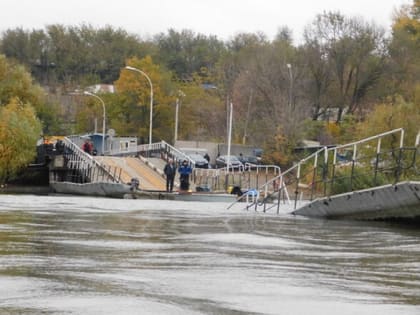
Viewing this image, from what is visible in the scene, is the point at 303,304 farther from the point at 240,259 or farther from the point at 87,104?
the point at 87,104

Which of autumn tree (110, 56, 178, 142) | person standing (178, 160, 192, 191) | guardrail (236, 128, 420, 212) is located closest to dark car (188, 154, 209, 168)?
autumn tree (110, 56, 178, 142)

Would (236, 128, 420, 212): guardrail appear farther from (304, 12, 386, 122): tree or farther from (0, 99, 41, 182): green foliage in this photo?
(304, 12, 386, 122): tree

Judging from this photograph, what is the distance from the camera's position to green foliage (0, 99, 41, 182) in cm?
6481

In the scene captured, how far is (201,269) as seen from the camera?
33.3 feet

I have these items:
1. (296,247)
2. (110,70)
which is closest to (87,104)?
(110,70)

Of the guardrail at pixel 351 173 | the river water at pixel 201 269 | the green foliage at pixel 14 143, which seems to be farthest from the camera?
the green foliage at pixel 14 143

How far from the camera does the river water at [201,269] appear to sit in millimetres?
7855

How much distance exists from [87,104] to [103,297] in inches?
3713

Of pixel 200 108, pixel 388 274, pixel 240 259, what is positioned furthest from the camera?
pixel 200 108

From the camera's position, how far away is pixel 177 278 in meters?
9.34

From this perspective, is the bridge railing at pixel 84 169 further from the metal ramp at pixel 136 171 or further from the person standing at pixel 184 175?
the person standing at pixel 184 175

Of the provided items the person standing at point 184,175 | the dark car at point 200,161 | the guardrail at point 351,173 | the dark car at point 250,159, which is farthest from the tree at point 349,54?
the guardrail at point 351,173

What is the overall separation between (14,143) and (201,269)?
56.3 metres

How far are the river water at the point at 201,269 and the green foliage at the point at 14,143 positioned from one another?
4845cm
